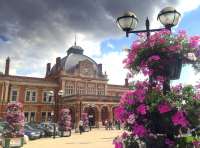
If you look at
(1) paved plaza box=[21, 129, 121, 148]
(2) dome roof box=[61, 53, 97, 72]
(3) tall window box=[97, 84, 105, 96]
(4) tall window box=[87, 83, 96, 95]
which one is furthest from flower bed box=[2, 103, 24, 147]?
(3) tall window box=[97, 84, 105, 96]

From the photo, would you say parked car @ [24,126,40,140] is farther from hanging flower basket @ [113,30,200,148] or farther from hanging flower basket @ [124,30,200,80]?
hanging flower basket @ [124,30,200,80]

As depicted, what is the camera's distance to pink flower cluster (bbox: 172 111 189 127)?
4.30 meters

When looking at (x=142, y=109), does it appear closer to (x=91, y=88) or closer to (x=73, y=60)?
(x=91, y=88)

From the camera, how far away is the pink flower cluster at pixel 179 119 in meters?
4.30

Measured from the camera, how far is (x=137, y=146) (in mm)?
4840

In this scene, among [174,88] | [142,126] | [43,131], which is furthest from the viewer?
[43,131]

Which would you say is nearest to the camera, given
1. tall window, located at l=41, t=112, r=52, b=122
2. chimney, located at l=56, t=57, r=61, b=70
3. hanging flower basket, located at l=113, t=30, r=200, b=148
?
hanging flower basket, located at l=113, t=30, r=200, b=148

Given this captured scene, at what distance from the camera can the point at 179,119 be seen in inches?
170

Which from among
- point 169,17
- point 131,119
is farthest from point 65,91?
point 131,119

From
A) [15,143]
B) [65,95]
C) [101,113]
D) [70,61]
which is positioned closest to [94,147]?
[15,143]

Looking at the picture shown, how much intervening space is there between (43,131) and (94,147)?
1503cm

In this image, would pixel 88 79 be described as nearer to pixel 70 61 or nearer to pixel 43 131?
pixel 70 61

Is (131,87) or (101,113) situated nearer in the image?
(131,87)

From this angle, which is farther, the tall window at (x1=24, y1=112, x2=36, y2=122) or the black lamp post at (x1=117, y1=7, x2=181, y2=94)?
the tall window at (x1=24, y1=112, x2=36, y2=122)
